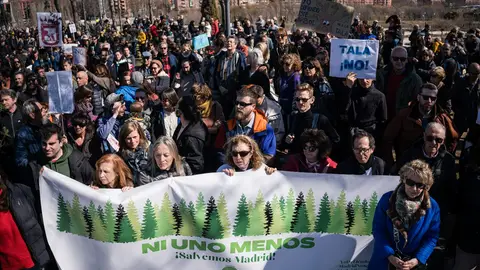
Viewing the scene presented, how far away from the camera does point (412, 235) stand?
364 cm

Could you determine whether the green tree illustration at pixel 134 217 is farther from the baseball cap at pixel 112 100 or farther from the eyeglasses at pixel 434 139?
the eyeglasses at pixel 434 139

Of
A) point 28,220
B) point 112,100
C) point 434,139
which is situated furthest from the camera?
point 112,100

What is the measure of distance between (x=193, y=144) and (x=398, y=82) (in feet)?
10.0

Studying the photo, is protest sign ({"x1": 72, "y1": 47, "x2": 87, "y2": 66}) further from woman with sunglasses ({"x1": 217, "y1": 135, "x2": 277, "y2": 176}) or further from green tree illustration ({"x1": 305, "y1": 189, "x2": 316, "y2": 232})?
green tree illustration ({"x1": 305, "y1": 189, "x2": 316, "y2": 232})

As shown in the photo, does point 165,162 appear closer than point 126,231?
No

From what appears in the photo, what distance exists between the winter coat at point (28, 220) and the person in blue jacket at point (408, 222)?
2.64 meters

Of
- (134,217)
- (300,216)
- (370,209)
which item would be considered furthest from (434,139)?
(134,217)

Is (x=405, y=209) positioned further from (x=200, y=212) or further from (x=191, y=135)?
(x=191, y=135)

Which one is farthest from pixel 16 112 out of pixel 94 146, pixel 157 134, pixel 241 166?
pixel 241 166

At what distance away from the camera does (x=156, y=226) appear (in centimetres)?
427

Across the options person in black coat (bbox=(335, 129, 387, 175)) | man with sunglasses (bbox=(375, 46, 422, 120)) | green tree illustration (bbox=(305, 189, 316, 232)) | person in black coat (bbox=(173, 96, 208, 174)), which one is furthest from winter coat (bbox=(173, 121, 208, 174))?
man with sunglasses (bbox=(375, 46, 422, 120))

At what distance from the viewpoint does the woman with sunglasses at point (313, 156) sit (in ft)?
14.6

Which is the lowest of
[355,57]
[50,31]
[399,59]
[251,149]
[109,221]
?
[109,221]

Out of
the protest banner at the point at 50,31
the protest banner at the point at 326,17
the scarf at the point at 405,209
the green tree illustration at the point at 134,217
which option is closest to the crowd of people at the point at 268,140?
the scarf at the point at 405,209
